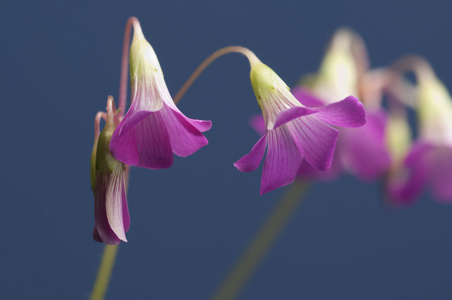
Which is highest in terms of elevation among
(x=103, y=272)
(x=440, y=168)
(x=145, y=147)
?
(x=440, y=168)

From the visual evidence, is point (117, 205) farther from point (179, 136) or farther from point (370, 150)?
point (370, 150)

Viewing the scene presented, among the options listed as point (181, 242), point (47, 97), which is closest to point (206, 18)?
point (47, 97)

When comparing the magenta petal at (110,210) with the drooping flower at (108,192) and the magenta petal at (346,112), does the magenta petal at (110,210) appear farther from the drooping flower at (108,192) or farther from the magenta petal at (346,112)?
the magenta petal at (346,112)

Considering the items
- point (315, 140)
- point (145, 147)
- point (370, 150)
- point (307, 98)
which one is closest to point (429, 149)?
point (370, 150)

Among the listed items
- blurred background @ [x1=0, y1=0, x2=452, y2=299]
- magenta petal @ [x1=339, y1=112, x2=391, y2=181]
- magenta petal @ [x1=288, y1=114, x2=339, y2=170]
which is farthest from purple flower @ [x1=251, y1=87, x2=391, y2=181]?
blurred background @ [x1=0, y1=0, x2=452, y2=299]

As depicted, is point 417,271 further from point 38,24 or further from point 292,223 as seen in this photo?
point 38,24

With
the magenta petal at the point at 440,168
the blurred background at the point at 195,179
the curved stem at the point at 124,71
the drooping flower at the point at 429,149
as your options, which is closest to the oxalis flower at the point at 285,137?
the curved stem at the point at 124,71

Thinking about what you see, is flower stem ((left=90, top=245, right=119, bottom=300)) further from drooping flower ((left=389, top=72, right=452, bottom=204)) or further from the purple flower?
drooping flower ((left=389, top=72, right=452, bottom=204))
